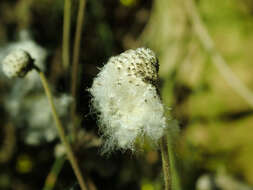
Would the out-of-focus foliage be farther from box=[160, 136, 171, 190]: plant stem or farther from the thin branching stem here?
box=[160, 136, 171, 190]: plant stem

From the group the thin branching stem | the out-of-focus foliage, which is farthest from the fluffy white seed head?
the thin branching stem

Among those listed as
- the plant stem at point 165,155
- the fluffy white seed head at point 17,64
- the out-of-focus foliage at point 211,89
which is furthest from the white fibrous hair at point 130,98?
the out-of-focus foliage at point 211,89

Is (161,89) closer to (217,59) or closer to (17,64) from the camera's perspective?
(217,59)

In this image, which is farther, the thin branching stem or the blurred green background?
the thin branching stem

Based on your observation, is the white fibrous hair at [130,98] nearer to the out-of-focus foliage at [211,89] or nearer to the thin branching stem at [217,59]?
the out-of-focus foliage at [211,89]

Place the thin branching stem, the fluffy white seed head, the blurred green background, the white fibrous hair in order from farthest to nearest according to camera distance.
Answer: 1. the thin branching stem
2. the blurred green background
3. the fluffy white seed head
4. the white fibrous hair

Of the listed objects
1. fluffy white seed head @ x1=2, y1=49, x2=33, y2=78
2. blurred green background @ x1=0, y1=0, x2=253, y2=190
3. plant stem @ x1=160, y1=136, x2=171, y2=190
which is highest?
blurred green background @ x1=0, y1=0, x2=253, y2=190
